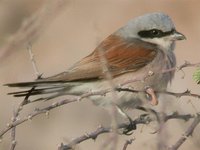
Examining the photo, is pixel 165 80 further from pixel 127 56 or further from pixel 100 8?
pixel 100 8

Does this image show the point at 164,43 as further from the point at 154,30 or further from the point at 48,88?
the point at 48,88

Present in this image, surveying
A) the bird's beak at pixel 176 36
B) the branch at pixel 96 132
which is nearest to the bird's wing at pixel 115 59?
the bird's beak at pixel 176 36

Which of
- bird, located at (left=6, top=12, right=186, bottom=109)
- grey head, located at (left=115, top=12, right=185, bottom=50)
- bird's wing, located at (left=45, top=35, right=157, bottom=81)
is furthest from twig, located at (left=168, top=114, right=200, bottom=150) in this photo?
grey head, located at (left=115, top=12, right=185, bottom=50)

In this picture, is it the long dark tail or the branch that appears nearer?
the branch

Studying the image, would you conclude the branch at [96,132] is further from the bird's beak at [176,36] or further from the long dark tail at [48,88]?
the bird's beak at [176,36]

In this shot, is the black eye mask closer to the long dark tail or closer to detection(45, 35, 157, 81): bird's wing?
detection(45, 35, 157, 81): bird's wing

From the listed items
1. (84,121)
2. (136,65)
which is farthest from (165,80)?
(84,121)
